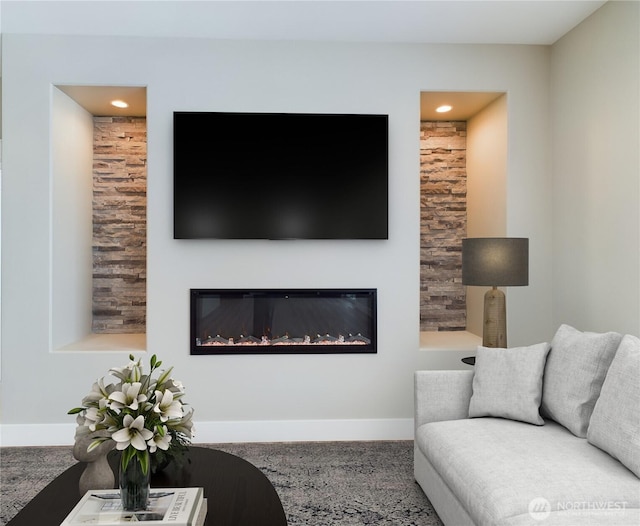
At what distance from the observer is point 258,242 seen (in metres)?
3.85

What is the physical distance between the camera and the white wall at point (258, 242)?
374cm

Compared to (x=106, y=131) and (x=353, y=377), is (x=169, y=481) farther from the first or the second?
(x=106, y=131)

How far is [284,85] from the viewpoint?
386cm

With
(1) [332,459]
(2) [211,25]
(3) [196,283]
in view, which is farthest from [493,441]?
(2) [211,25]

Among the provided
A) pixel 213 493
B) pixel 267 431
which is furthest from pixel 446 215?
pixel 213 493

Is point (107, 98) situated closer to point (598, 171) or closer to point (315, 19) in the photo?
point (315, 19)

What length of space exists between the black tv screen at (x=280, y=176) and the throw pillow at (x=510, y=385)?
1.33 metres

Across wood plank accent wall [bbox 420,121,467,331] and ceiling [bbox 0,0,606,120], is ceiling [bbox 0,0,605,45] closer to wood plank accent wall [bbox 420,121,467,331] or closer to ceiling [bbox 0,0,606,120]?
ceiling [bbox 0,0,606,120]

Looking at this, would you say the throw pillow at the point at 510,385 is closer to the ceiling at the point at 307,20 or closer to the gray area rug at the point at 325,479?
the gray area rug at the point at 325,479

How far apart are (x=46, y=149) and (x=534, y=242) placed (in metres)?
3.60

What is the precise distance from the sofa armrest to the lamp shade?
0.64 metres

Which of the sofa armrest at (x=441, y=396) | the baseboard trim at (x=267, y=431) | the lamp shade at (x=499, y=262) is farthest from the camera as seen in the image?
the baseboard trim at (x=267, y=431)

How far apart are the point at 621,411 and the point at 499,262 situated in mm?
1278

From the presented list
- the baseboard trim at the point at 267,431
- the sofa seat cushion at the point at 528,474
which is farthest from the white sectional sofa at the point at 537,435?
the baseboard trim at the point at 267,431
